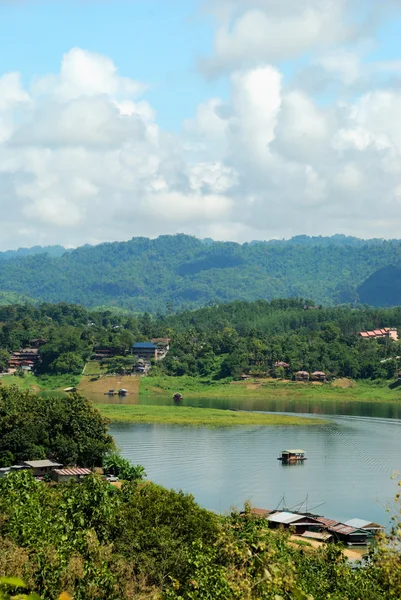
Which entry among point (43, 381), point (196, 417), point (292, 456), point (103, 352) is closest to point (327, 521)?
point (292, 456)

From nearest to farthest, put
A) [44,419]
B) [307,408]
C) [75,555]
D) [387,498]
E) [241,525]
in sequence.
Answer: [75,555] → [241,525] → [387,498] → [44,419] → [307,408]

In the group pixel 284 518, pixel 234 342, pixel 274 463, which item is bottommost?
pixel 284 518

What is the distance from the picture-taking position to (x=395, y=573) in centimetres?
1625

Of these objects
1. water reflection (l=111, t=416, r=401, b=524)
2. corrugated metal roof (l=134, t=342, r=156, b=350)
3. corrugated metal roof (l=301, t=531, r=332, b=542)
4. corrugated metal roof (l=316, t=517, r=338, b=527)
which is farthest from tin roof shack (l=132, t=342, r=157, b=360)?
corrugated metal roof (l=301, t=531, r=332, b=542)

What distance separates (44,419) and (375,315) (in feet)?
320

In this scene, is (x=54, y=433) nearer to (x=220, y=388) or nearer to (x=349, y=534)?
(x=349, y=534)

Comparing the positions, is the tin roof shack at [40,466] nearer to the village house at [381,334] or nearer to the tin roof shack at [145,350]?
the tin roof shack at [145,350]

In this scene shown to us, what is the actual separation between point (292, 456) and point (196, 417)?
21452mm

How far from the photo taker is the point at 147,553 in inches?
982

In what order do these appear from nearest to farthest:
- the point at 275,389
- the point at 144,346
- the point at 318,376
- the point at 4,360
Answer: the point at 275,389 < the point at 318,376 < the point at 4,360 < the point at 144,346

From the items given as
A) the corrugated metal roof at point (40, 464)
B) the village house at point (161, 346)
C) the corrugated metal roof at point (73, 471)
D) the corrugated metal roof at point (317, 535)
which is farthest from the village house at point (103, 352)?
the corrugated metal roof at point (317, 535)

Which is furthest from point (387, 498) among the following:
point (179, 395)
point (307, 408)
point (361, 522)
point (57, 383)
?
point (57, 383)

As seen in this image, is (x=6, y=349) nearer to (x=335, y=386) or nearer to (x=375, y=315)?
(x=335, y=386)

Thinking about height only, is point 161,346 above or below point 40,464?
above
